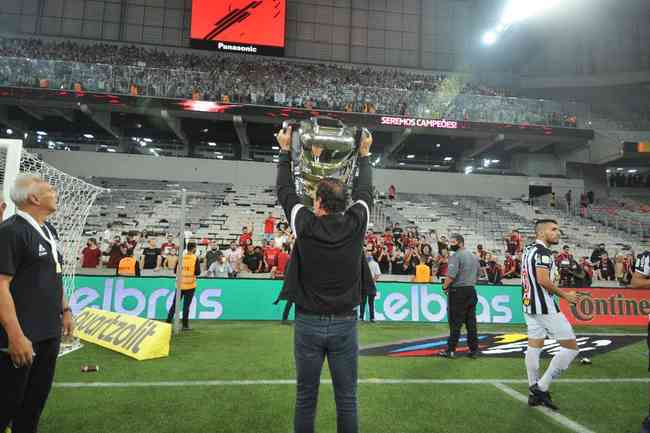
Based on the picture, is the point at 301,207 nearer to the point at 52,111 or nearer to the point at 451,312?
the point at 451,312

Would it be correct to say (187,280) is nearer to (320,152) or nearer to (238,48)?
(320,152)

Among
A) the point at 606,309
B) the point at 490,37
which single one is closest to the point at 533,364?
the point at 606,309

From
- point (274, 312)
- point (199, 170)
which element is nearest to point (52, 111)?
point (199, 170)

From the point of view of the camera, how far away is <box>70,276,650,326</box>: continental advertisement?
30.1 feet

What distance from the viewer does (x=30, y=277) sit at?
2.39m

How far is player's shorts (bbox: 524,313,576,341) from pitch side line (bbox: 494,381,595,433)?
2.42 feet

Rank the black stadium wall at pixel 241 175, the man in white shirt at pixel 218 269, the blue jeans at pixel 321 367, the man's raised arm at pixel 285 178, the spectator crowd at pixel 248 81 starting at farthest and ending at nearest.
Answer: the black stadium wall at pixel 241 175
the spectator crowd at pixel 248 81
the man in white shirt at pixel 218 269
the man's raised arm at pixel 285 178
the blue jeans at pixel 321 367

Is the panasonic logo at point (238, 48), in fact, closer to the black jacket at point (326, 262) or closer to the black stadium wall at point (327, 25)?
the black stadium wall at point (327, 25)

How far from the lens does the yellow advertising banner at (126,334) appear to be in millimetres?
6016

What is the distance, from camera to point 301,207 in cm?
253

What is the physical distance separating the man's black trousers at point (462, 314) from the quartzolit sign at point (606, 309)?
16.7ft

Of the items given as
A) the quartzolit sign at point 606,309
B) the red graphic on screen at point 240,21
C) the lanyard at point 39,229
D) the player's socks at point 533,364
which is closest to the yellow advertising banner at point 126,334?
the lanyard at point 39,229

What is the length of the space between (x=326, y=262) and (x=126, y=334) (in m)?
5.53

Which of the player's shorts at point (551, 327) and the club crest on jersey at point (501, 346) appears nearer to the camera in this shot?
the player's shorts at point (551, 327)
